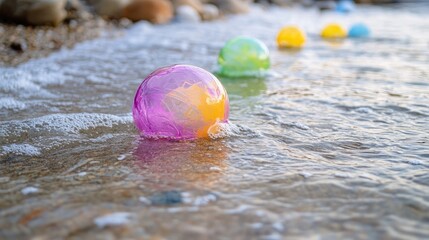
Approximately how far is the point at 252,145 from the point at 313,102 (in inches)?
53.8

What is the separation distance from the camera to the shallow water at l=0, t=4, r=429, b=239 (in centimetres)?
196

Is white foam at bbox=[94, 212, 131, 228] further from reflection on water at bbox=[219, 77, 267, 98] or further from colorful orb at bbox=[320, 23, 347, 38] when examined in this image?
colorful orb at bbox=[320, 23, 347, 38]

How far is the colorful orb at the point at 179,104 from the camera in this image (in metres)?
2.94

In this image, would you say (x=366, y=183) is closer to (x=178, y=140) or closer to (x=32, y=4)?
(x=178, y=140)

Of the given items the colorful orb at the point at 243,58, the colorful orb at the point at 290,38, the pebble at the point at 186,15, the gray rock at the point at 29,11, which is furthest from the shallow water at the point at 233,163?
the pebble at the point at 186,15

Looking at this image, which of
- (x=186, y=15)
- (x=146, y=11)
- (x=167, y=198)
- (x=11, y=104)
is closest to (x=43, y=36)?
(x=146, y=11)

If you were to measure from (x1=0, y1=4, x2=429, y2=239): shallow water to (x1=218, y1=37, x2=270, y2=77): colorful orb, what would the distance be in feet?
0.78

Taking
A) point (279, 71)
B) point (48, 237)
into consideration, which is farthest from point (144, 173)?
point (279, 71)

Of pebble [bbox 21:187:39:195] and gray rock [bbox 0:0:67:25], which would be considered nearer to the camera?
pebble [bbox 21:187:39:195]

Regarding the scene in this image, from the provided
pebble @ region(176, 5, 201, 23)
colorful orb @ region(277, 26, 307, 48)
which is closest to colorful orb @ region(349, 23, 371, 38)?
colorful orb @ region(277, 26, 307, 48)

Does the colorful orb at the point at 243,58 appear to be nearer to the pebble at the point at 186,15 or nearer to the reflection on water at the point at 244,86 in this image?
the reflection on water at the point at 244,86

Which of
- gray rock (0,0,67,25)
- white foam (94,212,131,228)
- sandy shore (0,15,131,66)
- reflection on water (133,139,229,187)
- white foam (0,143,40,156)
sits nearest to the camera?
white foam (94,212,131,228)

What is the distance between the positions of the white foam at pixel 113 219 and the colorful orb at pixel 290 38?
20.1ft

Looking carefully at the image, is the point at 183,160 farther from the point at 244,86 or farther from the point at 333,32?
the point at 333,32
